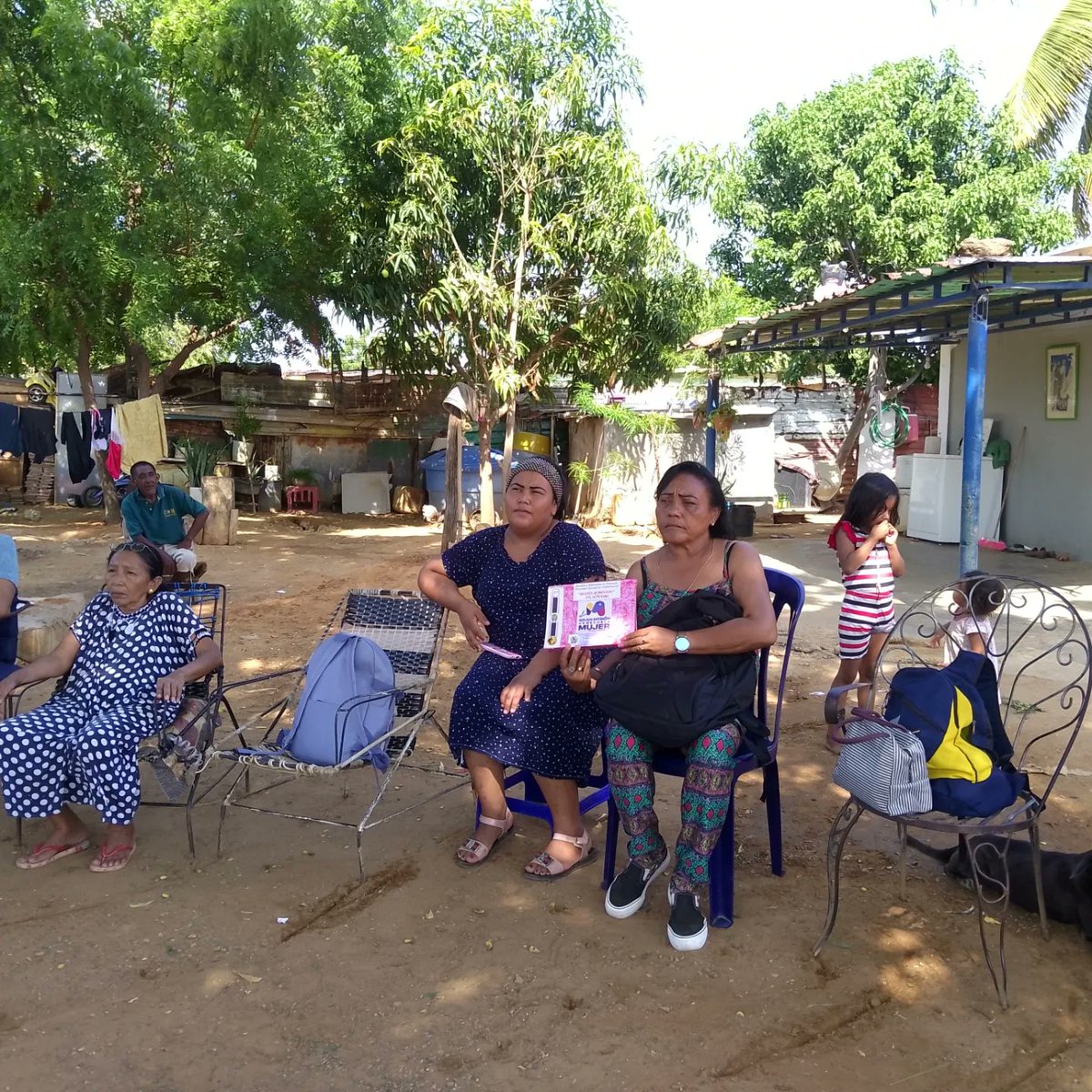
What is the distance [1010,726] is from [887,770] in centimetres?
256

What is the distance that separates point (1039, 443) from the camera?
1062 cm

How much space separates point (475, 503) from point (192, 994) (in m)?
14.6

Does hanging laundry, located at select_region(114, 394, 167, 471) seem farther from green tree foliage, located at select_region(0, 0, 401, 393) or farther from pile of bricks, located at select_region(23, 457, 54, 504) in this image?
pile of bricks, located at select_region(23, 457, 54, 504)

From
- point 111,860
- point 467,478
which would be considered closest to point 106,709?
point 111,860

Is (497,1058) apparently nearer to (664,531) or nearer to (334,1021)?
(334,1021)

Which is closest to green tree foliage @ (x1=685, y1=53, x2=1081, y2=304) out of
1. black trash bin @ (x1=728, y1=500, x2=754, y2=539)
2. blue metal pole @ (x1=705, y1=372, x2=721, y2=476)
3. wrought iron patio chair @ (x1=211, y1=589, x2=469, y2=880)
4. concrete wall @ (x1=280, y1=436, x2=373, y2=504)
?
blue metal pole @ (x1=705, y1=372, x2=721, y2=476)

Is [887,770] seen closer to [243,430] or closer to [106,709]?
[106,709]

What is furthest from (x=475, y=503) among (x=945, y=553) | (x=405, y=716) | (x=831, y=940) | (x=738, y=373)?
(x=831, y=940)

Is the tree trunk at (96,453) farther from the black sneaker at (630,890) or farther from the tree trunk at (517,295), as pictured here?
the black sneaker at (630,890)

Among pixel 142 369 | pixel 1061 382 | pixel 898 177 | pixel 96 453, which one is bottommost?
pixel 96 453

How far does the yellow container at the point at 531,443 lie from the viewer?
15.6 metres

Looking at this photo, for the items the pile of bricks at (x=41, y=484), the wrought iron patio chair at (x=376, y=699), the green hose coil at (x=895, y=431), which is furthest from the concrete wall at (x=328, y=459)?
the wrought iron patio chair at (x=376, y=699)

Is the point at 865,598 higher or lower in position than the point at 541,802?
higher

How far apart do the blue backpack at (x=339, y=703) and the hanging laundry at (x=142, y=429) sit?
10.7m
